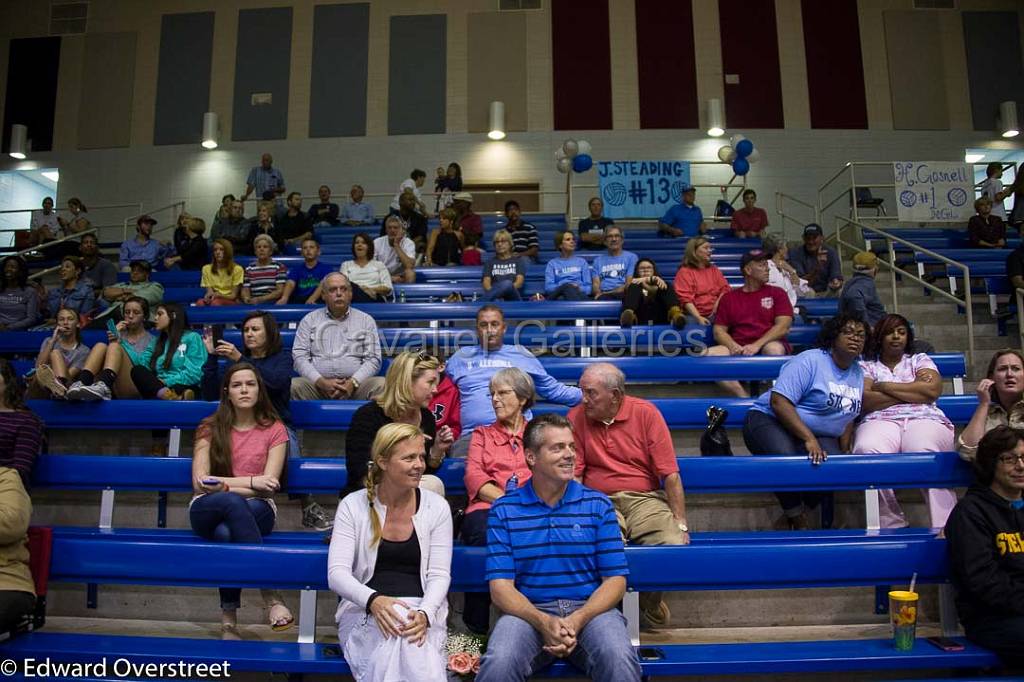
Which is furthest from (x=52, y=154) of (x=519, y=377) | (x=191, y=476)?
(x=519, y=377)

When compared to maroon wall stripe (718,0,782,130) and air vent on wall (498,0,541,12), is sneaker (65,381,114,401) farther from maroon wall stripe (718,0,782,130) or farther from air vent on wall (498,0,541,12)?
maroon wall stripe (718,0,782,130)

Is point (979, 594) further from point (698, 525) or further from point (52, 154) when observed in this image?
point (52, 154)

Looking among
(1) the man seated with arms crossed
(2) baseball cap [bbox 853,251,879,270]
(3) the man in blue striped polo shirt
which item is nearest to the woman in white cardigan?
(3) the man in blue striped polo shirt

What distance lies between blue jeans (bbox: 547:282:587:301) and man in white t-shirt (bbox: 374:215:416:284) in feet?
4.23

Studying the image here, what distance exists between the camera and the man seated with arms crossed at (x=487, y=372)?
3146 millimetres

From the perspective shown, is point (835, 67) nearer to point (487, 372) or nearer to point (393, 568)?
point (487, 372)

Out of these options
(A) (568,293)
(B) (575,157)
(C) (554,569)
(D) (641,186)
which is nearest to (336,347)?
(A) (568,293)

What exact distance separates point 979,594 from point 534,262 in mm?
4872

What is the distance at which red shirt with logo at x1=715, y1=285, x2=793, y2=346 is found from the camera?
162 inches

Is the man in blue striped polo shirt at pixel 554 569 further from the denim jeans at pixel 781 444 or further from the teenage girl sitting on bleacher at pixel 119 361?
the teenage girl sitting on bleacher at pixel 119 361

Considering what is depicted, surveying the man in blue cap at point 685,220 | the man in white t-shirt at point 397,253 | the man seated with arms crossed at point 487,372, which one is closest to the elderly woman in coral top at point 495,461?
the man seated with arms crossed at point 487,372

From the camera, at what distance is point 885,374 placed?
123 inches

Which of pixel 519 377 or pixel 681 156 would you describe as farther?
pixel 681 156

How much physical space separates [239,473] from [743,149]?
7.28 meters
